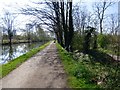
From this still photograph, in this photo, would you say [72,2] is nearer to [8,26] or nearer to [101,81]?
[101,81]

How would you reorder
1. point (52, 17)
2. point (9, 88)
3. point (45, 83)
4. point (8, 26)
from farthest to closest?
1. point (8, 26)
2. point (52, 17)
3. point (45, 83)
4. point (9, 88)

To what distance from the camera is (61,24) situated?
3209cm

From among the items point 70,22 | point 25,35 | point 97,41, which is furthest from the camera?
point 25,35

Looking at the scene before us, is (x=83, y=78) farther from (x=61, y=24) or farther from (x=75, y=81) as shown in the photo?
(x=61, y=24)

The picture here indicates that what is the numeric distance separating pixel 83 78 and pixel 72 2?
64.9 ft

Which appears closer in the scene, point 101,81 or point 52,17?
point 101,81

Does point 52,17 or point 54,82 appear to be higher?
point 52,17

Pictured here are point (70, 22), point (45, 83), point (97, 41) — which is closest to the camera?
point (45, 83)

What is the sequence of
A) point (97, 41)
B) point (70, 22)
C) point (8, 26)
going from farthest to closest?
point (8, 26) < point (97, 41) < point (70, 22)

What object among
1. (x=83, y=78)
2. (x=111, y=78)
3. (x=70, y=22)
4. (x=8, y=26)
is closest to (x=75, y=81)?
(x=83, y=78)

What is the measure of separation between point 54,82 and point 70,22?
1878cm

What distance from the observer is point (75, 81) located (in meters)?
9.56

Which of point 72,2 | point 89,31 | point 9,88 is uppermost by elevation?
point 72,2

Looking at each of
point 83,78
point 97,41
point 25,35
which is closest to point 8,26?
point 25,35
